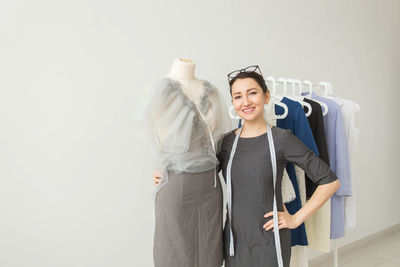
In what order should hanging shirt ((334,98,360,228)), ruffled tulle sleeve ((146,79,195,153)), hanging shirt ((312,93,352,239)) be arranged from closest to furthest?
ruffled tulle sleeve ((146,79,195,153))
hanging shirt ((312,93,352,239))
hanging shirt ((334,98,360,228))

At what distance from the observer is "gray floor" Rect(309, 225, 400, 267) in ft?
9.43

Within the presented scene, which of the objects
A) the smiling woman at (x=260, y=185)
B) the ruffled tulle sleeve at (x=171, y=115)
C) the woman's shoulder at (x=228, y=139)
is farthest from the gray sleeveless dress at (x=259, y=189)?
the ruffled tulle sleeve at (x=171, y=115)

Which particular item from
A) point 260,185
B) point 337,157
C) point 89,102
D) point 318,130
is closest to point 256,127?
point 260,185

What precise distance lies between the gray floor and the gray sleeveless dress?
186 cm

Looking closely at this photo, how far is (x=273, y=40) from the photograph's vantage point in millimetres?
2539

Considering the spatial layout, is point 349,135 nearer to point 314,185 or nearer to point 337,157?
point 337,157

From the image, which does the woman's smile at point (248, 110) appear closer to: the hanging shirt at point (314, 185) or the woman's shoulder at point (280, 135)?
the woman's shoulder at point (280, 135)

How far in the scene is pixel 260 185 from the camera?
1.29 metres

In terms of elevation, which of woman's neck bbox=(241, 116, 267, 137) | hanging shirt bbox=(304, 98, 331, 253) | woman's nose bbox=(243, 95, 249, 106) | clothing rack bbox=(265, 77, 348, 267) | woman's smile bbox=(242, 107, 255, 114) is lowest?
hanging shirt bbox=(304, 98, 331, 253)

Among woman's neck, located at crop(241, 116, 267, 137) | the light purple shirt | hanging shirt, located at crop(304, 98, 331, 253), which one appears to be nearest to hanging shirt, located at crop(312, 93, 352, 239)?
the light purple shirt

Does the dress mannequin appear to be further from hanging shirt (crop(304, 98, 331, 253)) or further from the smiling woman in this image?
hanging shirt (crop(304, 98, 331, 253))

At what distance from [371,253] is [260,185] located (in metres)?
2.56

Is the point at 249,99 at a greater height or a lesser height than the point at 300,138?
greater

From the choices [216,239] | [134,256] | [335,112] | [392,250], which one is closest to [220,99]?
[216,239]
